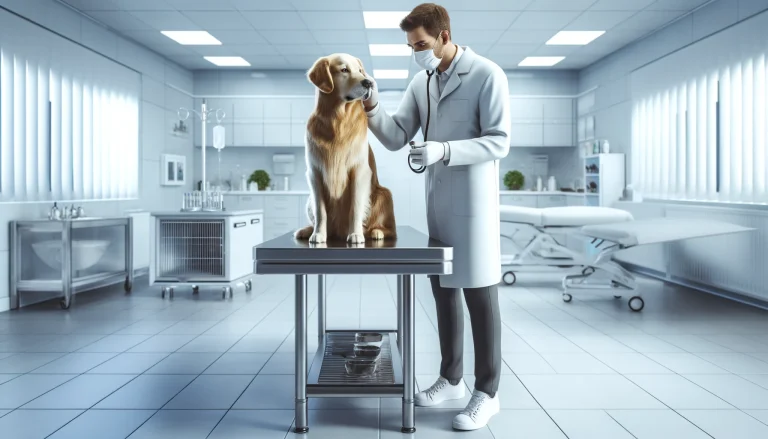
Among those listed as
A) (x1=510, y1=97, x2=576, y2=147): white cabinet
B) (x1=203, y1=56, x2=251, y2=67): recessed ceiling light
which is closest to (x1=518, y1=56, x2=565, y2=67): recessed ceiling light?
(x1=510, y1=97, x2=576, y2=147): white cabinet

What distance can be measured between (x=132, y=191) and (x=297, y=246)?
6017mm

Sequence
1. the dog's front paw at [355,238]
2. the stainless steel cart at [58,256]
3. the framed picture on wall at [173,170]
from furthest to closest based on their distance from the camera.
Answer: the framed picture on wall at [173,170], the stainless steel cart at [58,256], the dog's front paw at [355,238]

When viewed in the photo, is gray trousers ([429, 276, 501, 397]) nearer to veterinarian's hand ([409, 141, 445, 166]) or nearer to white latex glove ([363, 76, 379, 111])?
veterinarian's hand ([409, 141, 445, 166])

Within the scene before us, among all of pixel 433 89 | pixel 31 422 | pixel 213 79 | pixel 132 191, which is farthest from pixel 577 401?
pixel 213 79

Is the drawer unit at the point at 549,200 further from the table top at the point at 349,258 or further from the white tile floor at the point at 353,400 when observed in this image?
the table top at the point at 349,258

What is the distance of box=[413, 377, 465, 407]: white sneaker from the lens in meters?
2.46

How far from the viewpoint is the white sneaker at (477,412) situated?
7.20ft

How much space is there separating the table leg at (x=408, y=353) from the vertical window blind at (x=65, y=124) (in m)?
4.07

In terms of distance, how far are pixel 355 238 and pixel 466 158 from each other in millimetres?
451

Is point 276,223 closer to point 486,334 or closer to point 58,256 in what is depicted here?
point 58,256

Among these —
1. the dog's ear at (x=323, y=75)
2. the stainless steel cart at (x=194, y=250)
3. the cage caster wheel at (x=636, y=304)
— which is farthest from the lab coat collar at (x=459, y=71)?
the stainless steel cart at (x=194, y=250)

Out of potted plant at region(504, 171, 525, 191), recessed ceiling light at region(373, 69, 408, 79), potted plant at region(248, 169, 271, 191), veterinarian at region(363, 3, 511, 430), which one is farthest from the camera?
potted plant at region(504, 171, 525, 191)

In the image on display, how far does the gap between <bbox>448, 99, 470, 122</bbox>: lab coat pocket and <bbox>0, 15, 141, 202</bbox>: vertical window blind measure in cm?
412

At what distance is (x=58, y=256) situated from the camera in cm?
496
